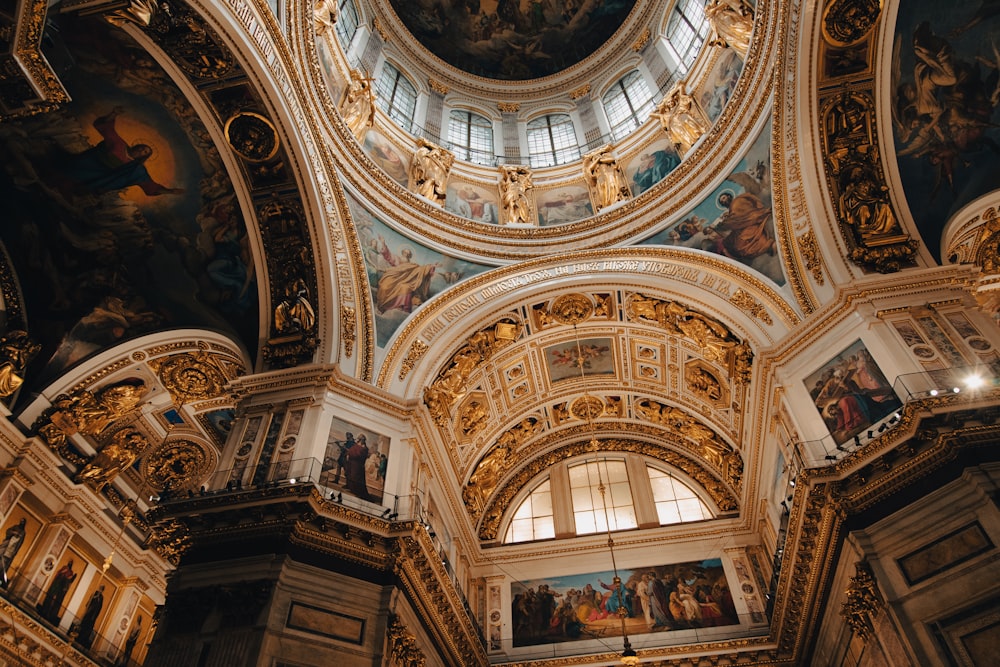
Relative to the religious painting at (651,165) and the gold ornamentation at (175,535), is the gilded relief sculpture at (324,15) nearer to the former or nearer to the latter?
the religious painting at (651,165)

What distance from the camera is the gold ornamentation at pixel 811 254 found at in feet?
41.0

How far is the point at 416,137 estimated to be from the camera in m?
18.8

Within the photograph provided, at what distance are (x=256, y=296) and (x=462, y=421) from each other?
18.7ft

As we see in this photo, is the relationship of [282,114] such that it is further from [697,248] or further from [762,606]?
[762,606]

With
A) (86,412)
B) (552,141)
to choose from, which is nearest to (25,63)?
(86,412)

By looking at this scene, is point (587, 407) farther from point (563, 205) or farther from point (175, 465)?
point (175, 465)

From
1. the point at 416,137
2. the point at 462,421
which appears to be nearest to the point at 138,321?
the point at 462,421

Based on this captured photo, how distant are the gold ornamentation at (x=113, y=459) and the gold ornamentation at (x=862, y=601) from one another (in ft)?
50.1

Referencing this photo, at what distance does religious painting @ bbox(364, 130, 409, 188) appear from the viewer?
1700 centimetres

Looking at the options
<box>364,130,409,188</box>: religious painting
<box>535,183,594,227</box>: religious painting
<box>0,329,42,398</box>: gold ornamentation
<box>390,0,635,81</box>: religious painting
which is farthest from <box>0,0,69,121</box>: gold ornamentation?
<box>390,0,635,81</box>: religious painting

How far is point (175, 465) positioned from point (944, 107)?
18922 millimetres

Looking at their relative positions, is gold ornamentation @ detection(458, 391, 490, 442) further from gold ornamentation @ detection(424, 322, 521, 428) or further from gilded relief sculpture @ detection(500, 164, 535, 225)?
gilded relief sculpture @ detection(500, 164, 535, 225)

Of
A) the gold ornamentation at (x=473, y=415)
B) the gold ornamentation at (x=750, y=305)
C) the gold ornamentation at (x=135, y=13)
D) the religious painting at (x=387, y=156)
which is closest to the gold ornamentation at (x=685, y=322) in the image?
the gold ornamentation at (x=750, y=305)

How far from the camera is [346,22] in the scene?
61.6ft
